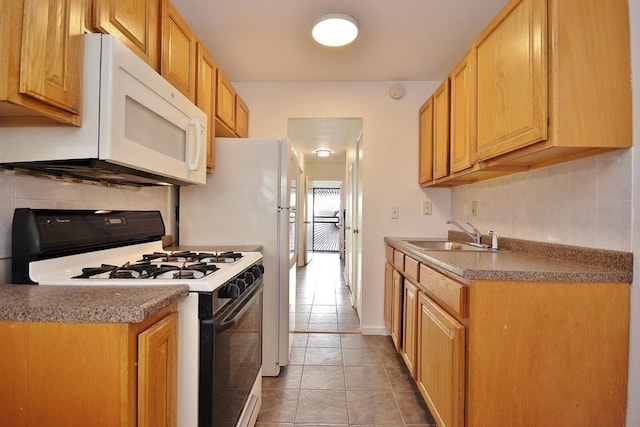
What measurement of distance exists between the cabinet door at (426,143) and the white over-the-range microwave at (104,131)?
202cm

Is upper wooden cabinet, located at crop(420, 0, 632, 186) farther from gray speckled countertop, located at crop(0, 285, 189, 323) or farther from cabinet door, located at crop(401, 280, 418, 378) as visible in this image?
gray speckled countertop, located at crop(0, 285, 189, 323)

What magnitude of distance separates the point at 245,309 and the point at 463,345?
89cm

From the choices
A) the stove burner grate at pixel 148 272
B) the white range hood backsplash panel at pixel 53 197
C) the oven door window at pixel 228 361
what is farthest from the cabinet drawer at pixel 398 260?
the white range hood backsplash panel at pixel 53 197

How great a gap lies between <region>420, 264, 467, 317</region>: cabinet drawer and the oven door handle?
2.85 feet

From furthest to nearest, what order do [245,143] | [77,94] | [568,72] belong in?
[245,143] < [568,72] < [77,94]

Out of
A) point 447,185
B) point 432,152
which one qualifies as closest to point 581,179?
point 432,152

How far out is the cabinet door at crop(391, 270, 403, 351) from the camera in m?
2.31

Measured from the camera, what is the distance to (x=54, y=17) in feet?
2.89

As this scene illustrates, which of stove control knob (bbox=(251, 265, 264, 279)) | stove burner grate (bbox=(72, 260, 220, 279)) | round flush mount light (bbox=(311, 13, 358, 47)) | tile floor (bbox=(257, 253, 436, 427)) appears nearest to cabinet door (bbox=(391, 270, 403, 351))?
tile floor (bbox=(257, 253, 436, 427))

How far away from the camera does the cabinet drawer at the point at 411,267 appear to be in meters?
1.91

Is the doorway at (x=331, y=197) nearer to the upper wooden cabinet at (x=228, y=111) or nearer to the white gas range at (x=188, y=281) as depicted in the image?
the upper wooden cabinet at (x=228, y=111)

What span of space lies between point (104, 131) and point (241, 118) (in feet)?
6.04

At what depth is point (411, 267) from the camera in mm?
2039

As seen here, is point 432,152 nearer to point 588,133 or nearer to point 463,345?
point 588,133
